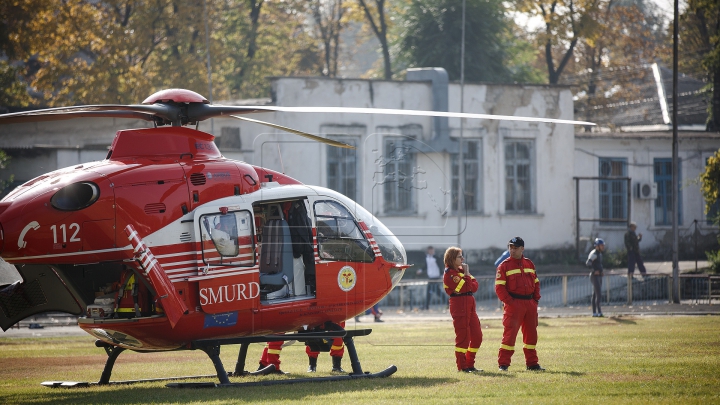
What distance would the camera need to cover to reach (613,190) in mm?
41781

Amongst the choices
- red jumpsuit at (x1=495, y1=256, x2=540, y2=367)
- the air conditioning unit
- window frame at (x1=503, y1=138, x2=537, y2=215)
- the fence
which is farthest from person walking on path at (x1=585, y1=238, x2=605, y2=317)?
the air conditioning unit

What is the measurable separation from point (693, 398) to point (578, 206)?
28.1 meters

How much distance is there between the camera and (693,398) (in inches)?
449

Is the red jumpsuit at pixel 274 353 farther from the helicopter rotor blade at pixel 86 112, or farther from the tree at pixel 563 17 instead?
the tree at pixel 563 17

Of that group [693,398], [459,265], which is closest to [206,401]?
[459,265]

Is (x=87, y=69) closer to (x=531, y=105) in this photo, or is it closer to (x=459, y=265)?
(x=531, y=105)

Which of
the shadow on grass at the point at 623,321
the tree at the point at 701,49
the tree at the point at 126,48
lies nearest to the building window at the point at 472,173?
the tree at the point at 701,49

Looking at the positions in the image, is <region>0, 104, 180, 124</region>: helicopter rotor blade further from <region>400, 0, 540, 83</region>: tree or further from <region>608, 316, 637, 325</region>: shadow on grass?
<region>400, 0, 540, 83</region>: tree

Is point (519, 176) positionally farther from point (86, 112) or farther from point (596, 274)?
point (86, 112)

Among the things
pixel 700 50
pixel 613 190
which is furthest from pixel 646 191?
pixel 700 50

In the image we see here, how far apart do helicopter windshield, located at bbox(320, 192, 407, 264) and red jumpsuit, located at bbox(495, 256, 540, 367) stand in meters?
1.76

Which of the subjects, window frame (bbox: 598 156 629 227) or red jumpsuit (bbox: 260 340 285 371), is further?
window frame (bbox: 598 156 629 227)

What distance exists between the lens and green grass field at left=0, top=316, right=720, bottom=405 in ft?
39.1

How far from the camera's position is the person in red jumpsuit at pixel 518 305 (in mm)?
14469
